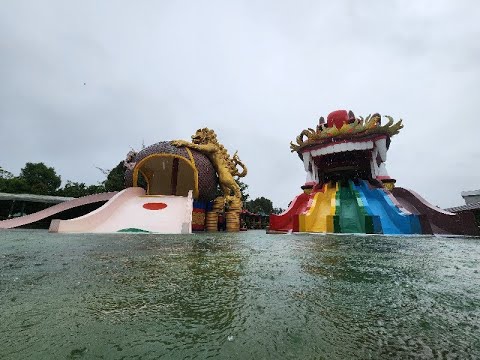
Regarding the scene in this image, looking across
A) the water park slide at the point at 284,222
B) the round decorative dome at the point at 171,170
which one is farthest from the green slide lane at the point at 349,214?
the round decorative dome at the point at 171,170

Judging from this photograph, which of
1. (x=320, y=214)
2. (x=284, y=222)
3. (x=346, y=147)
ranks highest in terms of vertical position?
(x=346, y=147)

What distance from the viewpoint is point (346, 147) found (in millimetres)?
11914

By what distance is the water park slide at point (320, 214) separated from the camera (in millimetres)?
9821

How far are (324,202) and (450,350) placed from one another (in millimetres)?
10963

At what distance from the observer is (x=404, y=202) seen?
11.7m

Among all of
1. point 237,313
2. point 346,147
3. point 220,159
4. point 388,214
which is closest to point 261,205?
point 220,159

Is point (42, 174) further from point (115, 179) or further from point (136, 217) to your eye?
point (136, 217)

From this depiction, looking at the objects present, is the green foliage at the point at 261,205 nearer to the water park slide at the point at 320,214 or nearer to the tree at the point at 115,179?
the tree at the point at 115,179

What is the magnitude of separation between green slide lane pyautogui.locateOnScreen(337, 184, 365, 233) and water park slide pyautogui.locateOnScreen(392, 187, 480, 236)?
196cm

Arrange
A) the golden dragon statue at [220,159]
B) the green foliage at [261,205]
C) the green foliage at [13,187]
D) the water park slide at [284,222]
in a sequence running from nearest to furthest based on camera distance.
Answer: the water park slide at [284,222], the golden dragon statue at [220,159], the green foliage at [13,187], the green foliage at [261,205]

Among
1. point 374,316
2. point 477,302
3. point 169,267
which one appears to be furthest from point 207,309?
point 477,302

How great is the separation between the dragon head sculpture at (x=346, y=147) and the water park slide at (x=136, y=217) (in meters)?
5.95

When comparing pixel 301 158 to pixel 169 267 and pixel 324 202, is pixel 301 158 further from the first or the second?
pixel 169 267

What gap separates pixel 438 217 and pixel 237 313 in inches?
436
